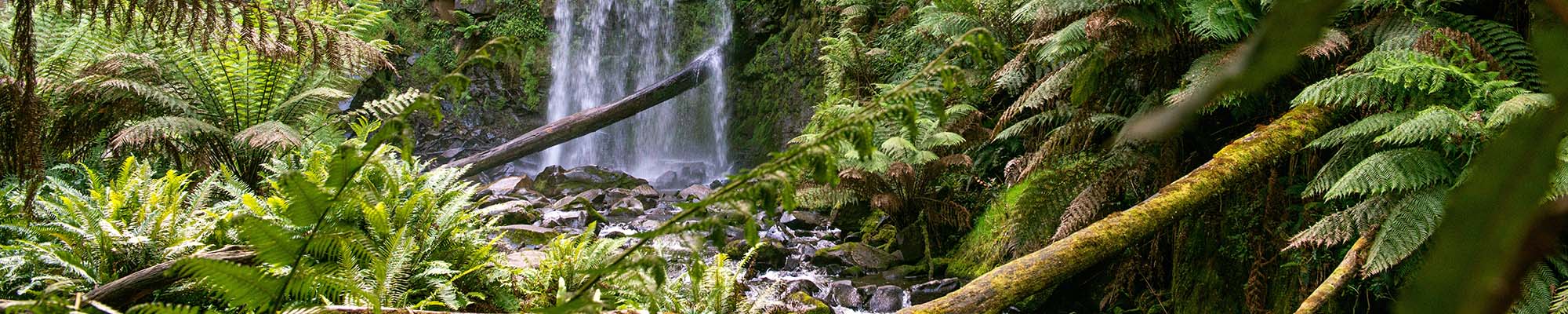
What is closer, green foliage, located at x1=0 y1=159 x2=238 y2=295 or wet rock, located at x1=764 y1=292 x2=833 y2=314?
green foliage, located at x1=0 y1=159 x2=238 y2=295

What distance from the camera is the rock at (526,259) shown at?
3.28m

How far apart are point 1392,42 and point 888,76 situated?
394 centimetres

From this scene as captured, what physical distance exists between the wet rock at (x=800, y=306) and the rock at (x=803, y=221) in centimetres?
210

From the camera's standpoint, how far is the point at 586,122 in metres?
8.76

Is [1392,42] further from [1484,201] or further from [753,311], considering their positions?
[1484,201]

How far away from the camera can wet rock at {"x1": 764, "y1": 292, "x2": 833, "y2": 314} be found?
3.22 metres

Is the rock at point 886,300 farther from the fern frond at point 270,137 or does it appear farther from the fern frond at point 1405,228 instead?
the fern frond at point 270,137

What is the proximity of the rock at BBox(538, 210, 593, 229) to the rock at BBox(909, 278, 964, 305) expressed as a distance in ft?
10.2

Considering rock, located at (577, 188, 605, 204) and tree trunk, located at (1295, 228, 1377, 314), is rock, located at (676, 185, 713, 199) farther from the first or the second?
tree trunk, located at (1295, 228, 1377, 314)

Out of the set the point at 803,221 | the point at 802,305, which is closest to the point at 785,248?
the point at 803,221

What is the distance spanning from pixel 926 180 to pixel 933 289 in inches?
33.9

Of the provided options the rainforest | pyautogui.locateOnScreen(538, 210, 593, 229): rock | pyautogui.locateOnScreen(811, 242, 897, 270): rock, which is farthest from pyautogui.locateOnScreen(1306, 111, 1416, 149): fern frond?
pyautogui.locateOnScreen(538, 210, 593, 229): rock

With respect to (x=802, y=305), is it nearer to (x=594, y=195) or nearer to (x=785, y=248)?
(x=785, y=248)

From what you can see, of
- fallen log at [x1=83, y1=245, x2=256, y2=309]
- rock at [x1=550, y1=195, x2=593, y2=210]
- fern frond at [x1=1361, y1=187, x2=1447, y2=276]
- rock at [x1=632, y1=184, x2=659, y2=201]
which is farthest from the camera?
rock at [x1=632, y1=184, x2=659, y2=201]
